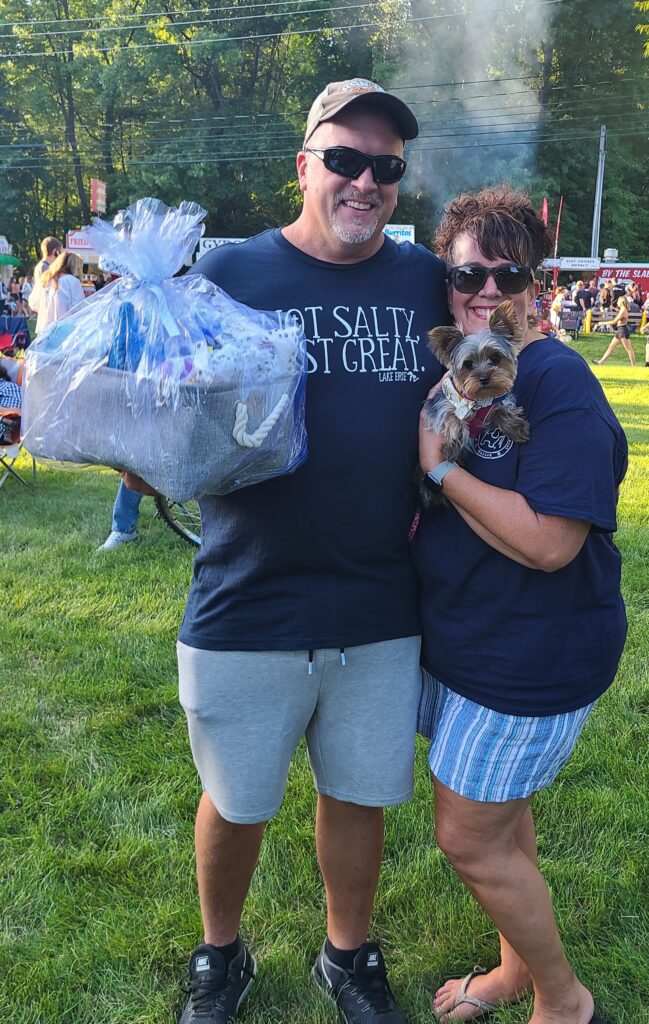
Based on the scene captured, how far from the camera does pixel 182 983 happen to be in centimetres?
235

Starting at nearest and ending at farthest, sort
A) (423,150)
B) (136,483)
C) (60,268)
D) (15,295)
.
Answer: (136,483), (60,268), (15,295), (423,150)

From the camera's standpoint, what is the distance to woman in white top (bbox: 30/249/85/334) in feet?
23.0

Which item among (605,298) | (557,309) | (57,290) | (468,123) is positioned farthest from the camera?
(468,123)

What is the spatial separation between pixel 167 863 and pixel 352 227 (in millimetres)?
2151

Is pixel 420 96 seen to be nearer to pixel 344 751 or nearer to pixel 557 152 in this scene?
pixel 557 152

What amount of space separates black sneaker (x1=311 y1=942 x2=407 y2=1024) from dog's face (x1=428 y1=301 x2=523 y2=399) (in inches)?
65.1

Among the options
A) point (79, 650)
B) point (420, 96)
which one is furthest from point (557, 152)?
point (79, 650)

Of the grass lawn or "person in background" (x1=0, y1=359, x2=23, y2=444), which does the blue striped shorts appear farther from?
"person in background" (x1=0, y1=359, x2=23, y2=444)

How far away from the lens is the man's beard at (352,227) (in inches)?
79.4

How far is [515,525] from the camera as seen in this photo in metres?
1.79

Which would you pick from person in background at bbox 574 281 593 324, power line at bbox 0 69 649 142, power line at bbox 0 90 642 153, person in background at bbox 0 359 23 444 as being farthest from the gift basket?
power line at bbox 0 69 649 142

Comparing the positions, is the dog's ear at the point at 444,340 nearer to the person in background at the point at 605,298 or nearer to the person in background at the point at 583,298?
the person in background at the point at 583,298

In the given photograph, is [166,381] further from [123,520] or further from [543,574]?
[123,520]

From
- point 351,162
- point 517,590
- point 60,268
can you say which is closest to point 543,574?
point 517,590
